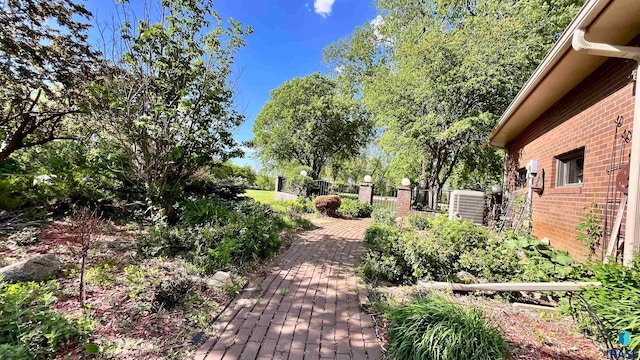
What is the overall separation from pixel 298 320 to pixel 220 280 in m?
1.22

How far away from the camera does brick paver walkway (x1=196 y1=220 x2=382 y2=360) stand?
2279mm

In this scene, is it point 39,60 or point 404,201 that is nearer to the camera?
point 39,60

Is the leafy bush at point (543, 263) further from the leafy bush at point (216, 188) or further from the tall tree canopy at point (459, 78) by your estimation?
the leafy bush at point (216, 188)

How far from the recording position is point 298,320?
2.78 metres

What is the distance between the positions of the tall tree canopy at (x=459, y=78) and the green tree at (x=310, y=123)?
17.6 ft

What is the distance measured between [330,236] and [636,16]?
6.04 metres

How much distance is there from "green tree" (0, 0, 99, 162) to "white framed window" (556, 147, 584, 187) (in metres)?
8.96

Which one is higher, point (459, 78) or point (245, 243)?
point (459, 78)

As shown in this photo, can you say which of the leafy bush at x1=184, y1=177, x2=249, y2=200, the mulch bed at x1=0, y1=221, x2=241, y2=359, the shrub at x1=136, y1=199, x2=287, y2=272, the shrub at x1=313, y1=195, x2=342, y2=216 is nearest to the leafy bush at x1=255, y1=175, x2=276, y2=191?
the shrub at x1=313, y1=195, x2=342, y2=216

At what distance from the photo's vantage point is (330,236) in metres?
7.11

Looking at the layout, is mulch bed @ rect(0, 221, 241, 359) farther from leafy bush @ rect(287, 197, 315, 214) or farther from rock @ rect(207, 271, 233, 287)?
leafy bush @ rect(287, 197, 315, 214)

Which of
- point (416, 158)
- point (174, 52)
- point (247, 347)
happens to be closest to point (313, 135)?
point (416, 158)

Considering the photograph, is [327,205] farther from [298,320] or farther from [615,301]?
[615,301]

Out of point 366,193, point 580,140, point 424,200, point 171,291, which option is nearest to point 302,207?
point 366,193
